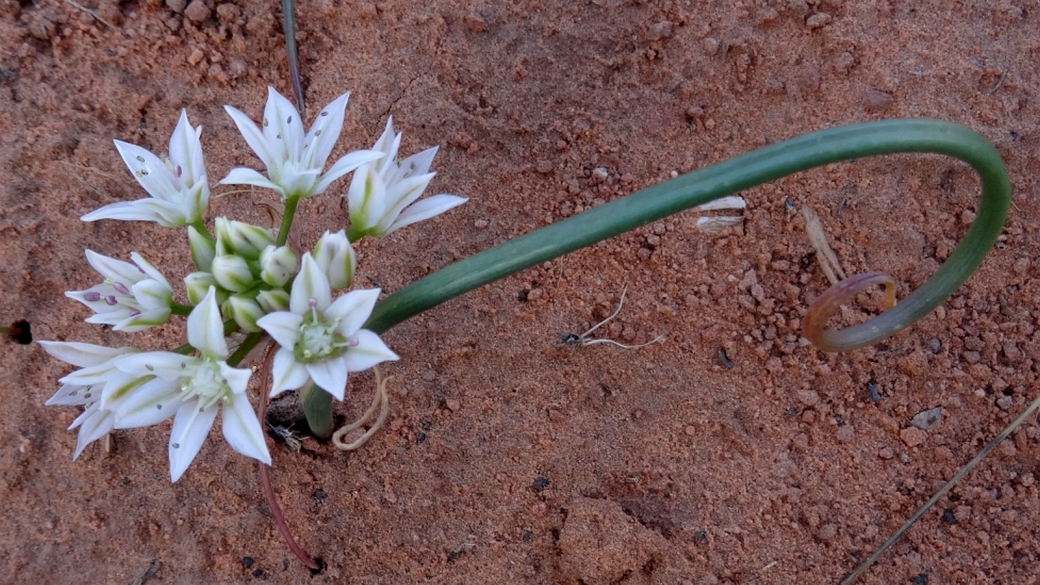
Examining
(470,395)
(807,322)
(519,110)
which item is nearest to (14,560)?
(470,395)

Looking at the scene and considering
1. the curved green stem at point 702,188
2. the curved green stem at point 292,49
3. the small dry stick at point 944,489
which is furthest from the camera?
the curved green stem at point 292,49

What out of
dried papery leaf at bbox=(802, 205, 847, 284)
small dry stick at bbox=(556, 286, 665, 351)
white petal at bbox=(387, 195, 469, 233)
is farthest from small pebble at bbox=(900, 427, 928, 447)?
white petal at bbox=(387, 195, 469, 233)

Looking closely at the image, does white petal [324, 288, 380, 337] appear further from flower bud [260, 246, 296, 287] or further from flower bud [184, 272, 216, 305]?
flower bud [184, 272, 216, 305]

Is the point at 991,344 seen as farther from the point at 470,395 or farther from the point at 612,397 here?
the point at 470,395

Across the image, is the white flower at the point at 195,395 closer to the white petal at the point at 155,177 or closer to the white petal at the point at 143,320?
the white petal at the point at 143,320

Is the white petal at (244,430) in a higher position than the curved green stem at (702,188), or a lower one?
lower

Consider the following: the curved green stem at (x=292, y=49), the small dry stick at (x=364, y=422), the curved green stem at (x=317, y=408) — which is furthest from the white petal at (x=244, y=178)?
the curved green stem at (x=292, y=49)
